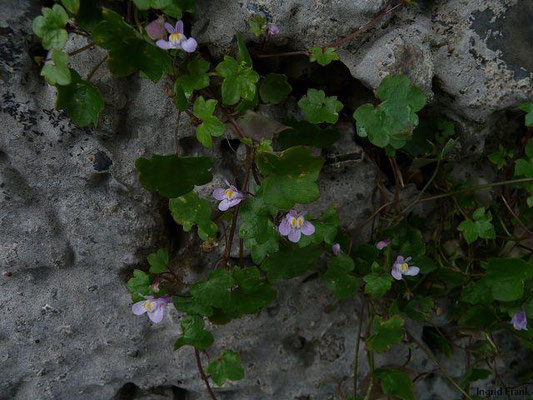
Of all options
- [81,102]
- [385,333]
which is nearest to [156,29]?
[81,102]

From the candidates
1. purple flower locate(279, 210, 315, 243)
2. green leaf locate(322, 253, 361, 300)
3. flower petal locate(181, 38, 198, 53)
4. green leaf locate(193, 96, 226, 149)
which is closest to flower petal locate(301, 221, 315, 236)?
purple flower locate(279, 210, 315, 243)

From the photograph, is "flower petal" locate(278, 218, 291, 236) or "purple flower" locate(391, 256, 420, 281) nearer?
"flower petal" locate(278, 218, 291, 236)

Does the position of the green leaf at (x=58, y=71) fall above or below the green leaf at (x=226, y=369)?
above

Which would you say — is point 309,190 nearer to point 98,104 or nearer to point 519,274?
point 98,104

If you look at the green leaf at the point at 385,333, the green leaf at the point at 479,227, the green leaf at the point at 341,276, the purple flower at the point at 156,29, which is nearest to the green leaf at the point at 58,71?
the purple flower at the point at 156,29

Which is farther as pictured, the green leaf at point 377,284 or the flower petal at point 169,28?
the green leaf at point 377,284

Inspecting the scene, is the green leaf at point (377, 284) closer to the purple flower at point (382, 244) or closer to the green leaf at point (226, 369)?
the purple flower at point (382, 244)

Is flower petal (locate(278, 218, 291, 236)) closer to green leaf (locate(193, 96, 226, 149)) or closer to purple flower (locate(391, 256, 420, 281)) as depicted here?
green leaf (locate(193, 96, 226, 149))
